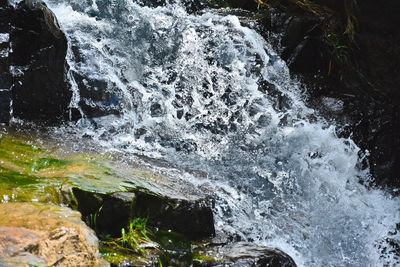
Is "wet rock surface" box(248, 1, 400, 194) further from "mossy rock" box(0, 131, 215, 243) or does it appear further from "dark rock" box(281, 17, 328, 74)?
"mossy rock" box(0, 131, 215, 243)

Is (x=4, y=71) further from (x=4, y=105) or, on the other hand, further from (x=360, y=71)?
(x=360, y=71)

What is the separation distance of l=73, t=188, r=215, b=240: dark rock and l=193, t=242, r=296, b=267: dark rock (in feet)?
0.65

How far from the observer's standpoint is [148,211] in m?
2.68

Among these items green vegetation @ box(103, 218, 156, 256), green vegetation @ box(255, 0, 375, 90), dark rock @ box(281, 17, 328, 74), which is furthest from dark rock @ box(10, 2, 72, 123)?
green vegetation @ box(255, 0, 375, 90)

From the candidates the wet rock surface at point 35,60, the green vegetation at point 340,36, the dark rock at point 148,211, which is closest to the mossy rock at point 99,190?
the dark rock at point 148,211

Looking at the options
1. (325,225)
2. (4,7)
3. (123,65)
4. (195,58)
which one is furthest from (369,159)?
(4,7)

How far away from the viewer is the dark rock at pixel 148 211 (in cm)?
241

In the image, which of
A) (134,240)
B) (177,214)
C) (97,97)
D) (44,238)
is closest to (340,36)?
(97,97)

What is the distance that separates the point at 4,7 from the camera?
142 inches

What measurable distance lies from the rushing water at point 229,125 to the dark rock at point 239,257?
0.36 metres

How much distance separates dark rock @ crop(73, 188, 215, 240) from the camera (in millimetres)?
2408

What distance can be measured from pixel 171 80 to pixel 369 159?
2670 millimetres

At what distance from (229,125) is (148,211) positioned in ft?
7.44

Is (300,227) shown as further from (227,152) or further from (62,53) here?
(62,53)
